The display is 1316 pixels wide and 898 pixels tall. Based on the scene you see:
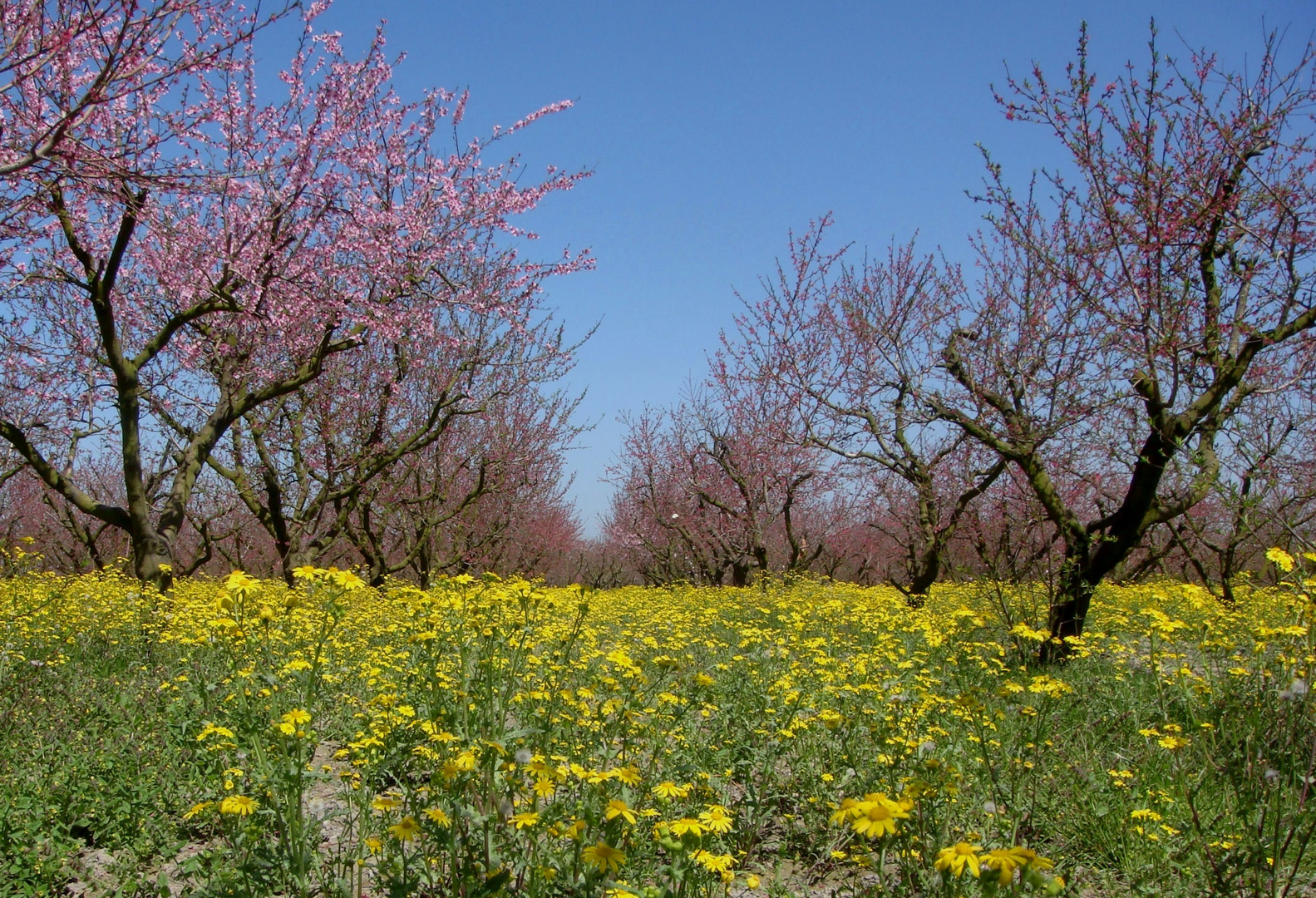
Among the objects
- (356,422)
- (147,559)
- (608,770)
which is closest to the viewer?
(608,770)

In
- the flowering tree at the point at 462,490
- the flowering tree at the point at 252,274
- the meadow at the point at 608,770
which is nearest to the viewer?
the meadow at the point at 608,770

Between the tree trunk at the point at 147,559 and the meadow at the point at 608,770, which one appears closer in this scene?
the meadow at the point at 608,770

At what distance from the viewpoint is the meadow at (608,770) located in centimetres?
236

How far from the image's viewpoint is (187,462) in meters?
8.73

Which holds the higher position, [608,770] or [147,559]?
[147,559]

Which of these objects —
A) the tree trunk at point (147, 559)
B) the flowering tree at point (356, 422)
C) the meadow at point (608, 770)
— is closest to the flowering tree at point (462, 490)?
the flowering tree at point (356, 422)

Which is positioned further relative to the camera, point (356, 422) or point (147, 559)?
point (356, 422)

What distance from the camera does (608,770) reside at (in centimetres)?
309

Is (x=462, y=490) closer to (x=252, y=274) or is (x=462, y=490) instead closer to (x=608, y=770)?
(x=252, y=274)

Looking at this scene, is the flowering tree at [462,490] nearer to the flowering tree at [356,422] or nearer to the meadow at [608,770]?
the flowering tree at [356,422]

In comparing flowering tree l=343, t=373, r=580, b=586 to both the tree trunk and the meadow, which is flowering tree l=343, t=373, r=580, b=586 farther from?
the meadow

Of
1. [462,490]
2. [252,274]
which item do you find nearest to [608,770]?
[252,274]

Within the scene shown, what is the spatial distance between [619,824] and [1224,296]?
704 cm

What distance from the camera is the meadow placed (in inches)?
92.8
